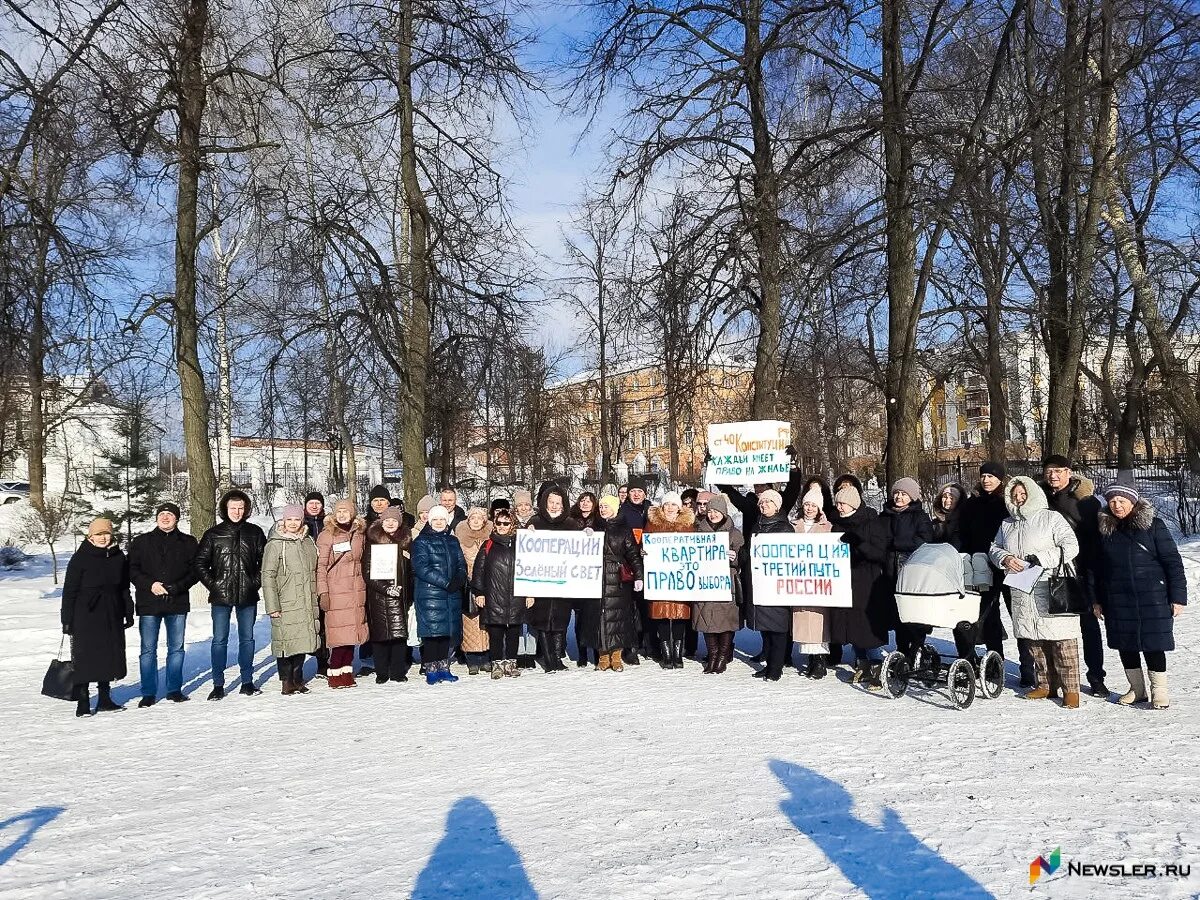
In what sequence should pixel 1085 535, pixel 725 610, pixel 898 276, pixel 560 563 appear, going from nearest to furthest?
pixel 1085 535, pixel 725 610, pixel 560 563, pixel 898 276

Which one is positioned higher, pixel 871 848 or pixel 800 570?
pixel 800 570

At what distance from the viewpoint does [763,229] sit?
1338 cm

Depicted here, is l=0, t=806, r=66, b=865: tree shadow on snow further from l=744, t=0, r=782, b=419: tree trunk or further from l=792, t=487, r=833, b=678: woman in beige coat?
l=744, t=0, r=782, b=419: tree trunk

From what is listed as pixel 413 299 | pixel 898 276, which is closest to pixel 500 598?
pixel 413 299

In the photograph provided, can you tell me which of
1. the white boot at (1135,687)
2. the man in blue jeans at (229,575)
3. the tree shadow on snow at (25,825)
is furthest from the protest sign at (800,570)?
the tree shadow on snow at (25,825)

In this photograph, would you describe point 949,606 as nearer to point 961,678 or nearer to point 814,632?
point 961,678

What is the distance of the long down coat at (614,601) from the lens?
9992 millimetres

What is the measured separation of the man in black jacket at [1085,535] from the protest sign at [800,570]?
6.31 ft

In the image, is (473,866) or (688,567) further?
(688,567)

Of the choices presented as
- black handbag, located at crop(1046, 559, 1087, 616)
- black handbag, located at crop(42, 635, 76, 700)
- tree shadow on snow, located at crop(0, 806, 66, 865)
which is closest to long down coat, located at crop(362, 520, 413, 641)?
black handbag, located at crop(42, 635, 76, 700)

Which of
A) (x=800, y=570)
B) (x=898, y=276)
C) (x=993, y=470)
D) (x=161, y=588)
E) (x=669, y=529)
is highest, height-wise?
(x=898, y=276)

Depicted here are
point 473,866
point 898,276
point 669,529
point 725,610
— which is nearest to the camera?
point 473,866

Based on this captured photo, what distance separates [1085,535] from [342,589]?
269 inches

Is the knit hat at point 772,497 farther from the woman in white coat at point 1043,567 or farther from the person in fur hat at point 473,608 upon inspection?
the person in fur hat at point 473,608
